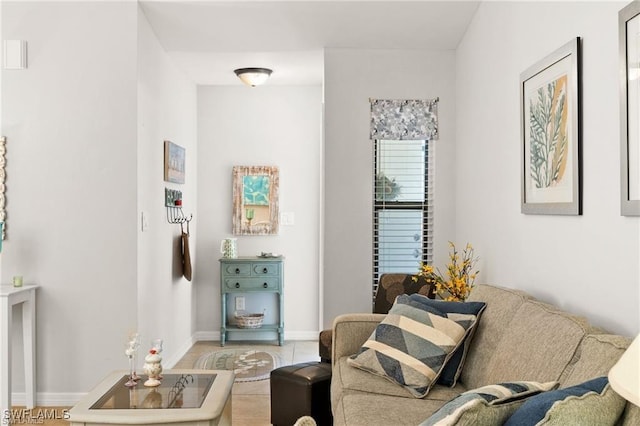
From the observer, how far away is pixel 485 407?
1466 mm

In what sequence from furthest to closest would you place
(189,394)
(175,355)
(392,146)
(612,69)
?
(175,355) < (392,146) < (189,394) < (612,69)

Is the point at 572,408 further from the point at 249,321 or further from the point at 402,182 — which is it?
the point at 249,321

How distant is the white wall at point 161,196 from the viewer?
428 cm

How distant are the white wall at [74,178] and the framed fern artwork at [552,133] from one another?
7.88 ft

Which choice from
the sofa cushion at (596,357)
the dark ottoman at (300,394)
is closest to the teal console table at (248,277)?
the dark ottoman at (300,394)

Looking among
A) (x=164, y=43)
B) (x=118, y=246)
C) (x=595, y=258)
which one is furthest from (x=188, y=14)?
(x=595, y=258)

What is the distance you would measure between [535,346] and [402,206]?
2.70 meters

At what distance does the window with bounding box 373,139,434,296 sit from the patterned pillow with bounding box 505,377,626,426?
11.0 ft

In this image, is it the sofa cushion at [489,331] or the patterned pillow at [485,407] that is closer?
the patterned pillow at [485,407]

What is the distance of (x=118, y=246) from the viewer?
162 inches

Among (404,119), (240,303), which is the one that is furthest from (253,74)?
(240,303)

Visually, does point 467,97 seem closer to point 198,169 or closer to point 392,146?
point 392,146

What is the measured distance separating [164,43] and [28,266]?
187cm

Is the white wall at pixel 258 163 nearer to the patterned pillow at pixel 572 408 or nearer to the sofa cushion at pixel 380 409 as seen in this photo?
the sofa cushion at pixel 380 409
